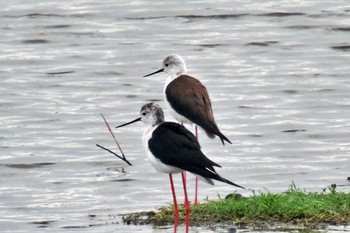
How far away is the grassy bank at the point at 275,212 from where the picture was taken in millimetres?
8492

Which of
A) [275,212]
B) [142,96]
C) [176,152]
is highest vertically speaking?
[176,152]

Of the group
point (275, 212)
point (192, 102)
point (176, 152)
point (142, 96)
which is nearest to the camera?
point (176, 152)

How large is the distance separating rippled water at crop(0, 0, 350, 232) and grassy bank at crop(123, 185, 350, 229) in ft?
0.84

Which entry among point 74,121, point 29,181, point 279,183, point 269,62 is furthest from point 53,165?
point 269,62

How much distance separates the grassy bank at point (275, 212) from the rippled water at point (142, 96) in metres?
0.26

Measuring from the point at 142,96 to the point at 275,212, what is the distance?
7350mm

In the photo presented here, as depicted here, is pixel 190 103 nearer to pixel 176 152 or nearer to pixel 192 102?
pixel 192 102

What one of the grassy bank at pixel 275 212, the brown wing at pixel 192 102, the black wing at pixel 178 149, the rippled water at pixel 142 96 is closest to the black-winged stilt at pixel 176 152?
the black wing at pixel 178 149

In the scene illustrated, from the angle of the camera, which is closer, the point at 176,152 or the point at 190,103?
the point at 176,152

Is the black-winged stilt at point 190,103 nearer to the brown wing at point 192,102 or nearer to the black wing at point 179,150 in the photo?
the brown wing at point 192,102

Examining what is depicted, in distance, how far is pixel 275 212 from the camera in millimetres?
8648

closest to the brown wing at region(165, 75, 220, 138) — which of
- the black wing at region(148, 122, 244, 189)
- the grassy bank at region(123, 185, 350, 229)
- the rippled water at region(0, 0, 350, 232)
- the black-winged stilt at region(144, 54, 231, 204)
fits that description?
the black-winged stilt at region(144, 54, 231, 204)

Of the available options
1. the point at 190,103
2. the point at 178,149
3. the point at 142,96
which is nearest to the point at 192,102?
the point at 190,103

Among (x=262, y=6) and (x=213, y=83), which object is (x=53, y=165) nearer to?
(x=213, y=83)
